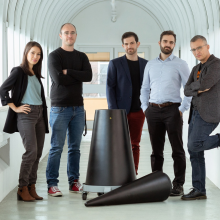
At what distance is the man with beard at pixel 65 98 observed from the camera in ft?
13.8

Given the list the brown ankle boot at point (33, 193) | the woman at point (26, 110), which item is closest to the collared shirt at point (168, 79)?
the woman at point (26, 110)

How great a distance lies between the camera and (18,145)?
5.12 meters

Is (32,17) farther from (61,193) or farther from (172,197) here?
(172,197)

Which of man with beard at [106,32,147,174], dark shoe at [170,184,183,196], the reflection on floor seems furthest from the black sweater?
dark shoe at [170,184,183,196]

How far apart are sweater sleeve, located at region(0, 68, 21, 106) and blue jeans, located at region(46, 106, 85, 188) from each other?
1.83ft

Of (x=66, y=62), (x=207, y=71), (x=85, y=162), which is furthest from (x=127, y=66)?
(x=85, y=162)

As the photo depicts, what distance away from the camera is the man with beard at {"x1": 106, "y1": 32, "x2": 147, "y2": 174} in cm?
477

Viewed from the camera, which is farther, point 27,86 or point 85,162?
point 85,162

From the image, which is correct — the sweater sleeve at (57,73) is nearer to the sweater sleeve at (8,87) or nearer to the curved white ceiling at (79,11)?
the sweater sleeve at (8,87)

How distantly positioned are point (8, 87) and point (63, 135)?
83cm

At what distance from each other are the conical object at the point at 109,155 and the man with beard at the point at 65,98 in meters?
0.30

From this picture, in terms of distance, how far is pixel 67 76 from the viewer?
4.17m

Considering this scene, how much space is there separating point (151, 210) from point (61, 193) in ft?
3.64

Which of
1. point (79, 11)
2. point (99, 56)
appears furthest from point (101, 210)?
point (79, 11)
